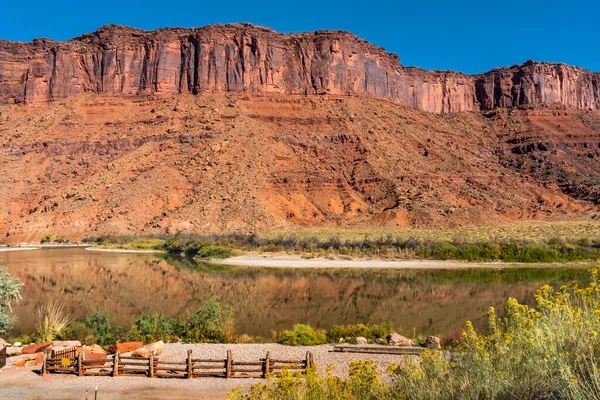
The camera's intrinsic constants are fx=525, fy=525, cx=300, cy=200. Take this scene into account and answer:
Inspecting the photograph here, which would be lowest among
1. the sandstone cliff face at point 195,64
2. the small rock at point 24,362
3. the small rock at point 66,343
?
the small rock at point 24,362

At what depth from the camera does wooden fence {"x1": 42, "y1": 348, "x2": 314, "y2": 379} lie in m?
11.6

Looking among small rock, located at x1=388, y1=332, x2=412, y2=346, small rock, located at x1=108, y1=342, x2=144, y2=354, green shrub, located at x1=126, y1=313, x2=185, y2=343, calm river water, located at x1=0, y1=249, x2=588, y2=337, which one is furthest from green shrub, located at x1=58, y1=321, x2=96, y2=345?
small rock, located at x1=388, y1=332, x2=412, y2=346

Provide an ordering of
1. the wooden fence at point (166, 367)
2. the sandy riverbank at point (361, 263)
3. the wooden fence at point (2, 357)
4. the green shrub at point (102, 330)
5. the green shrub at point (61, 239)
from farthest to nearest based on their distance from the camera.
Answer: the green shrub at point (61, 239)
the sandy riverbank at point (361, 263)
the green shrub at point (102, 330)
the wooden fence at point (2, 357)
the wooden fence at point (166, 367)

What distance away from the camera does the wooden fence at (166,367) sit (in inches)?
457

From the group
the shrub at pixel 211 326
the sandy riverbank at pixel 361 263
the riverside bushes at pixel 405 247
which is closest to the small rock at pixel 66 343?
the shrub at pixel 211 326

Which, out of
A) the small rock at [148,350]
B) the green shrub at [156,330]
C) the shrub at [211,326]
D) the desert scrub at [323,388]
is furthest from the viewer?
the shrub at [211,326]

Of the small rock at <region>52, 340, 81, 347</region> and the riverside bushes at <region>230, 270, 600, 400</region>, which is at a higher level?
the riverside bushes at <region>230, 270, 600, 400</region>

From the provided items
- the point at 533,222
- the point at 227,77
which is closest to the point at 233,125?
the point at 227,77

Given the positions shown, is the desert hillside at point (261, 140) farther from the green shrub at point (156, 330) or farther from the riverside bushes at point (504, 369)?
the riverside bushes at point (504, 369)

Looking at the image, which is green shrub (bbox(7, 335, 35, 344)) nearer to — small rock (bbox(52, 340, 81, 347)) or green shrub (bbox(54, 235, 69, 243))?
small rock (bbox(52, 340, 81, 347))

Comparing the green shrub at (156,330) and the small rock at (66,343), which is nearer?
the small rock at (66,343)

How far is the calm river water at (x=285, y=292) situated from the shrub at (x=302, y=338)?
2.41 meters

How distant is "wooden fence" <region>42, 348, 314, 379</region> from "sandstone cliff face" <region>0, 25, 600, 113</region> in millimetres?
80121

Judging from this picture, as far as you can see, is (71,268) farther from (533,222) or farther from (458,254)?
(533,222)
